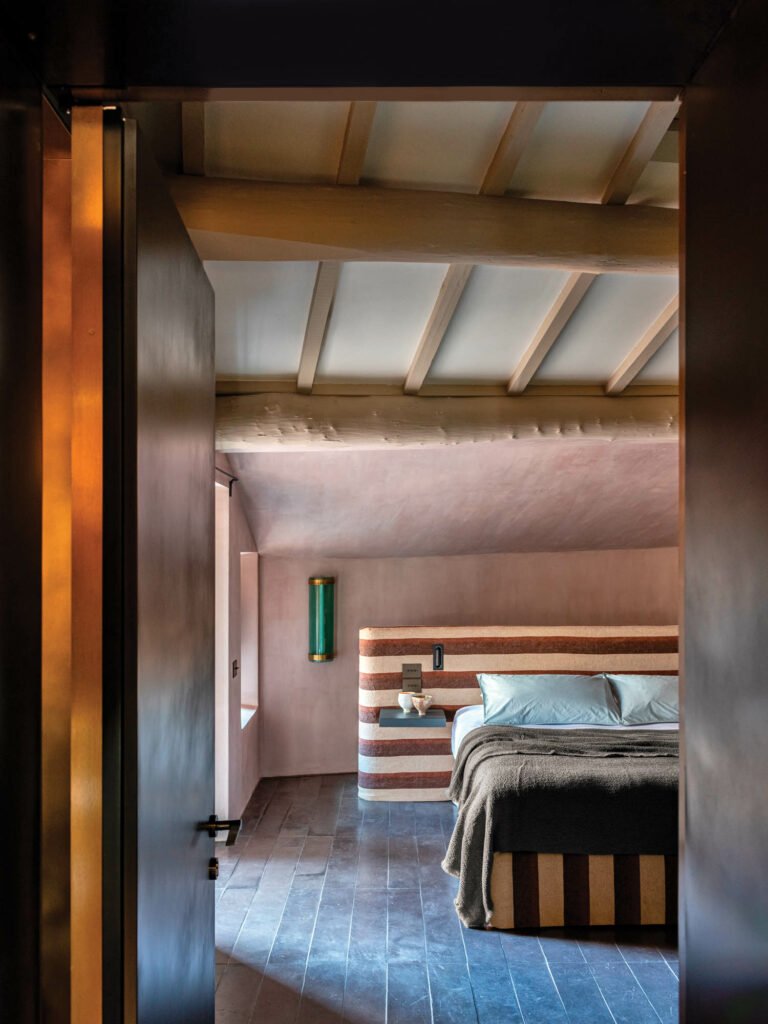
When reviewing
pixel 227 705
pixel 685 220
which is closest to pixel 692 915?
pixel 685 220

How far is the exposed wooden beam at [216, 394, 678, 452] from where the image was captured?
179 inches

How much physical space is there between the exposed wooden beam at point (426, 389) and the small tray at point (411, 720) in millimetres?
2271

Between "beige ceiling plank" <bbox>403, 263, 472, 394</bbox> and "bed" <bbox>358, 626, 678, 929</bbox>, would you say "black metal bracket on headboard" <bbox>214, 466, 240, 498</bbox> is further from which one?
"bed" <bbox>358, 626, 678, 929</bbox>

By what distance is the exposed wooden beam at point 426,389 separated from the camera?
458 centimetres

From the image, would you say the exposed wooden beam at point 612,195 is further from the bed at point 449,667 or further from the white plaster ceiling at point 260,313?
the bed at point 449,667

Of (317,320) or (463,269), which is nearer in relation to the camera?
(463,269)

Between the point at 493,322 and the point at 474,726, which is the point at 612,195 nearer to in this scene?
the point at 493,322

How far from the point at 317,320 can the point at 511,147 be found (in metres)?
1.28

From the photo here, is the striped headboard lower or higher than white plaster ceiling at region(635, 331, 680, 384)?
lower

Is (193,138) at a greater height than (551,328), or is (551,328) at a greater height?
(193,138)

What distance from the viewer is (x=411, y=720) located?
228 inches

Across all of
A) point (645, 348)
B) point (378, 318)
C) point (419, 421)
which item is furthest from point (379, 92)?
point (419, 421)

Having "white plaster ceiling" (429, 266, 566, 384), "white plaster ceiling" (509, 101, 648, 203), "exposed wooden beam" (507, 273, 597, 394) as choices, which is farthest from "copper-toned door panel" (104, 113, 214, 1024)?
"exposed wooden beam" (507, 273, 597, 394)

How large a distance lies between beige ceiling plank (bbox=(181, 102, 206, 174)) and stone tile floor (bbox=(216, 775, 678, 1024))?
9.55 ft
